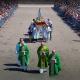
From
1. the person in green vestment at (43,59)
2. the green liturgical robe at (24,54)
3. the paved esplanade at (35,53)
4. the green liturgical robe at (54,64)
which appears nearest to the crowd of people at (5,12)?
the paved esplanade at (35,53)

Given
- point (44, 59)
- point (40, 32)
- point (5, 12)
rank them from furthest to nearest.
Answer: point (5, 12) → point (40, 32) → point (44, 59)

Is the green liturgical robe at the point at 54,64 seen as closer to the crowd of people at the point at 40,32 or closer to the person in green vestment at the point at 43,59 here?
the person in green vestment at the point at 43,59

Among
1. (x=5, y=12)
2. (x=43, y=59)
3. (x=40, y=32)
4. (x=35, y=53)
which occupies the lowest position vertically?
(x=5, y=12)

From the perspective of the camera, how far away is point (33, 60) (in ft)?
72.7

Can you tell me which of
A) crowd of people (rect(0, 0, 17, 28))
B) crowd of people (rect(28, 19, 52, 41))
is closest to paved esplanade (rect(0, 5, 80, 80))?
crowd of people (rect(28, 19, 52, 41))

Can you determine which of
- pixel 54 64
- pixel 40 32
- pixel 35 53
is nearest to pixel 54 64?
pixel 54 64

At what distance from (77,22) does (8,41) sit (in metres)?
10.5

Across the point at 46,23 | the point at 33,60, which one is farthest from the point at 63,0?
the point at 33,60

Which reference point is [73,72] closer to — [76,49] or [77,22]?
[76,49]

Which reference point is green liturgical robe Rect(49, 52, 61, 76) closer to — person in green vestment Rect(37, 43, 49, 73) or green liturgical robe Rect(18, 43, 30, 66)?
person in green vestment Rect(37, 43, 49, 73)

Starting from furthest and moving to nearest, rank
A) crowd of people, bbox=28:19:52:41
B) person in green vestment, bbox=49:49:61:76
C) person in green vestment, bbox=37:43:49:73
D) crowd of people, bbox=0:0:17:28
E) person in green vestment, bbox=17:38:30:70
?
crowd of people, bbox=0:0:17:28 → crowd of people, bbox=28:19:52:41 → person in green vestment, bbox=17:38:30:70 → person in green vestment, bbox=37:43:49:73 → person in green vestment, bbox=49:49:61:76

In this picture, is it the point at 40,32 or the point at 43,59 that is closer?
the point at 43,59

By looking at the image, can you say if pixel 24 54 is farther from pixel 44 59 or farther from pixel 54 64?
pixel 54 64

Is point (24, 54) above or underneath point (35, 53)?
above
